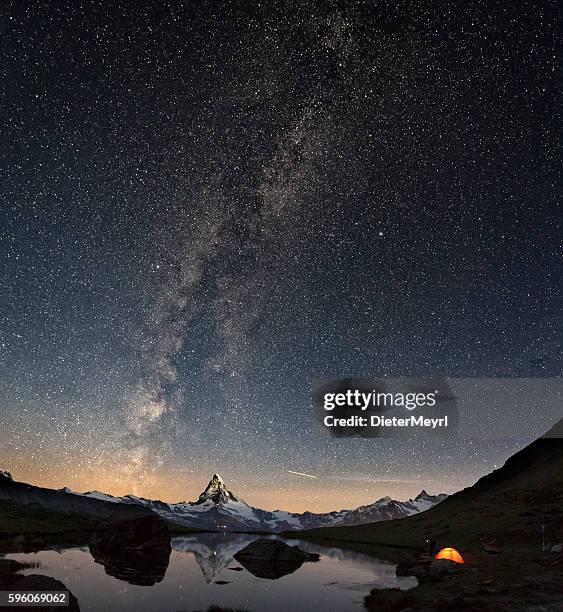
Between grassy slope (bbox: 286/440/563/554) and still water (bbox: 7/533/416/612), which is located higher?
grassy slope (bbox: 286/440/563/554)

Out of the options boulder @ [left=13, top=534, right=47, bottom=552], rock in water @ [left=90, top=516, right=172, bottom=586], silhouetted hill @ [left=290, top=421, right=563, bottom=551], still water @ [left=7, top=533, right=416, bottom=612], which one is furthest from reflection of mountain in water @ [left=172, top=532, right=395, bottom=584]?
boulder @ [left=13, top=534, right=47, bottom=552]

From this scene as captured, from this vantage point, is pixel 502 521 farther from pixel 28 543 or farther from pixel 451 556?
pixel 28 543

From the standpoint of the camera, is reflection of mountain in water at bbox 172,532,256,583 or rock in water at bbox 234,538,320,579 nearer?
rock in water at bbox 234,538,320,579

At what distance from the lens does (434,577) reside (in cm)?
4022

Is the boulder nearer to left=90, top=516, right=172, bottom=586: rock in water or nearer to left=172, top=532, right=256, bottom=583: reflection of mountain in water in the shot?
left=90, top=516, right=172, bottom=586: rock in water

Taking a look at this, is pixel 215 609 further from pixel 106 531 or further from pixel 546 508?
pixel 546 508

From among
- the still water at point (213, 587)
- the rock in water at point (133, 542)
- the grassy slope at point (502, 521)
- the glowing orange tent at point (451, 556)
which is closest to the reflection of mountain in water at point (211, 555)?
the still water at point (213, 587)

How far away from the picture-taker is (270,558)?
64688 millimetres

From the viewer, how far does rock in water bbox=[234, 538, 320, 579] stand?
55062 mm

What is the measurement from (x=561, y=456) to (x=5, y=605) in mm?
218149

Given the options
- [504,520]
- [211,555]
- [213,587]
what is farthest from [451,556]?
[504,520]

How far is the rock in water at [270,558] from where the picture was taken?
55.1m

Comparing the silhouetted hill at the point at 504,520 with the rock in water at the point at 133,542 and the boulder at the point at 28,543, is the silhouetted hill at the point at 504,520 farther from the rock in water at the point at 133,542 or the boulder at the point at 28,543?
the boulder at the point at 28,543

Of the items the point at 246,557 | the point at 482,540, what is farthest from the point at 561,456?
the point at 246,557
